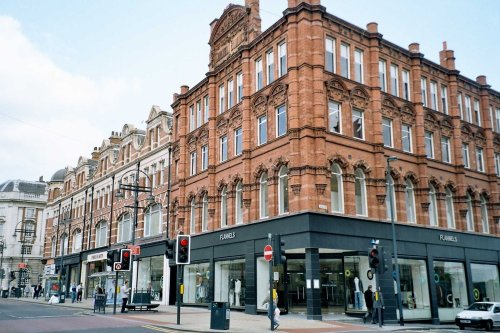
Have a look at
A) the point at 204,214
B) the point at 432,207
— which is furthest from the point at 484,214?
the point at 204,214

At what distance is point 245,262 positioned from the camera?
28.9 meters

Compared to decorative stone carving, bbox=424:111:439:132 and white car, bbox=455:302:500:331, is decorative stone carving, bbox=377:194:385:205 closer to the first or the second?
white car, bbox=455:302:500:331

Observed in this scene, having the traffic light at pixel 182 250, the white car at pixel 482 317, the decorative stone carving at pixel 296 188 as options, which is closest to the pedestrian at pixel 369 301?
the white car at pixel 482 317

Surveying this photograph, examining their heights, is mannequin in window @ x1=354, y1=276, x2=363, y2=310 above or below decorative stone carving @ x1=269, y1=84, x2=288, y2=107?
below

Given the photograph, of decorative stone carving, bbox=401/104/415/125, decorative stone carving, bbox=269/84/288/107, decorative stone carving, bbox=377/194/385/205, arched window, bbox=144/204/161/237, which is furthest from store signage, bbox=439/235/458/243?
arched window, bbox=144/204/161/237

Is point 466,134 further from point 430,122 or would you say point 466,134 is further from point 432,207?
point 432,207

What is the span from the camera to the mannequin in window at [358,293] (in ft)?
85.1

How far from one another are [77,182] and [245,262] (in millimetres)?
41775

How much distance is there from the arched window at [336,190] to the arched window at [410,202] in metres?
6.09

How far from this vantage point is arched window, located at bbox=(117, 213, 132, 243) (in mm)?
46500

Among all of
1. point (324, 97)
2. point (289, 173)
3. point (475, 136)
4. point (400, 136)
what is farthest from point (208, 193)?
point (475, 136)

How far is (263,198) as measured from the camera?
28.6 metres

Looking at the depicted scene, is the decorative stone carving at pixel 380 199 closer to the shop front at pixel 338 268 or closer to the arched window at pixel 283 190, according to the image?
the shop front at pixel 338 268

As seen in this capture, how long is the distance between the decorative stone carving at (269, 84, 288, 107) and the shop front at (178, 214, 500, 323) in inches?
275
